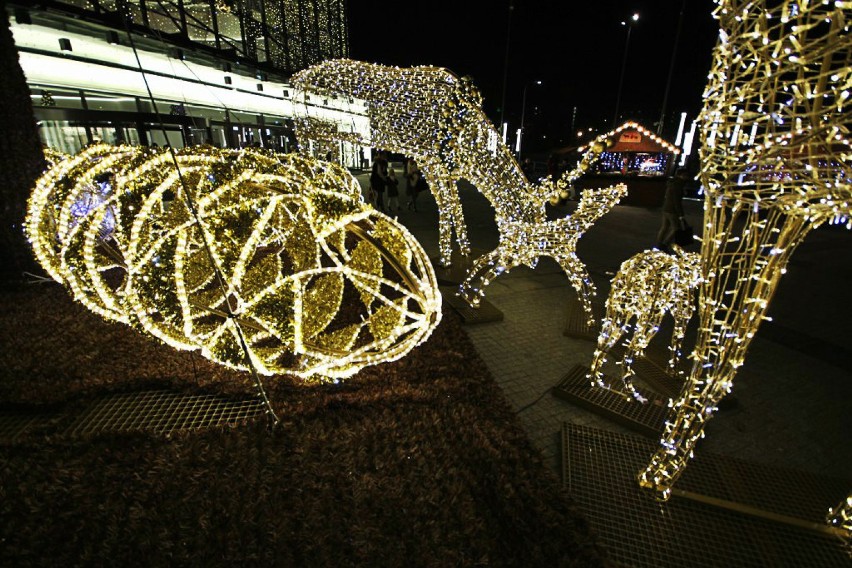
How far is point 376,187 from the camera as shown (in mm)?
9211

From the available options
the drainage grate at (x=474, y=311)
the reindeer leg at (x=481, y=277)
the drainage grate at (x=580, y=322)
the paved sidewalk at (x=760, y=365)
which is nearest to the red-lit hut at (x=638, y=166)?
the paved sidewalk at (x=760, y=365)

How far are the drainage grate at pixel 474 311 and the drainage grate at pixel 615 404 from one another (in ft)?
4.17

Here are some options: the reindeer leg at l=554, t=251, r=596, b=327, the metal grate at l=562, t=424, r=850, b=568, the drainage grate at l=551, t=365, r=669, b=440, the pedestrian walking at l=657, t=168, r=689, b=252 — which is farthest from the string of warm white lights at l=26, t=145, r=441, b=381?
the pedestrian walking at l=657, t=168, r=689, b=252

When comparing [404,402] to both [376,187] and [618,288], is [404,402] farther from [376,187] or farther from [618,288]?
[376,187]

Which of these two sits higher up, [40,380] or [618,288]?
[618,288]

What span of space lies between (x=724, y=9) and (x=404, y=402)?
2.74 meters

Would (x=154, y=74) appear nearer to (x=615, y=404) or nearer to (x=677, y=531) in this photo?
(x=615, y=404)

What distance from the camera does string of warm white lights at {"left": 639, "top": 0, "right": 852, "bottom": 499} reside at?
1.42 metres

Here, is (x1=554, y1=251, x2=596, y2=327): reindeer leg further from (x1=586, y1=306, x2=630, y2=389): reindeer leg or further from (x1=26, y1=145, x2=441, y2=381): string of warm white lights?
(x1=26, y1=145, x2=441, y2=381): string of warm white lights

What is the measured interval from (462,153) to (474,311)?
6.30 ft

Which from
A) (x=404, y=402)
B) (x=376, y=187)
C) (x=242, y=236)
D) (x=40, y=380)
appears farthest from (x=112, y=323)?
(x=376, y=187)

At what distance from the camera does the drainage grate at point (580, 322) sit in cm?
412

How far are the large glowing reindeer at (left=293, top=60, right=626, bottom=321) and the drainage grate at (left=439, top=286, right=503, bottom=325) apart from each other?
0.32ft

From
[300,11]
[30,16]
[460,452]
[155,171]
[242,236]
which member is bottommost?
[460,452]
